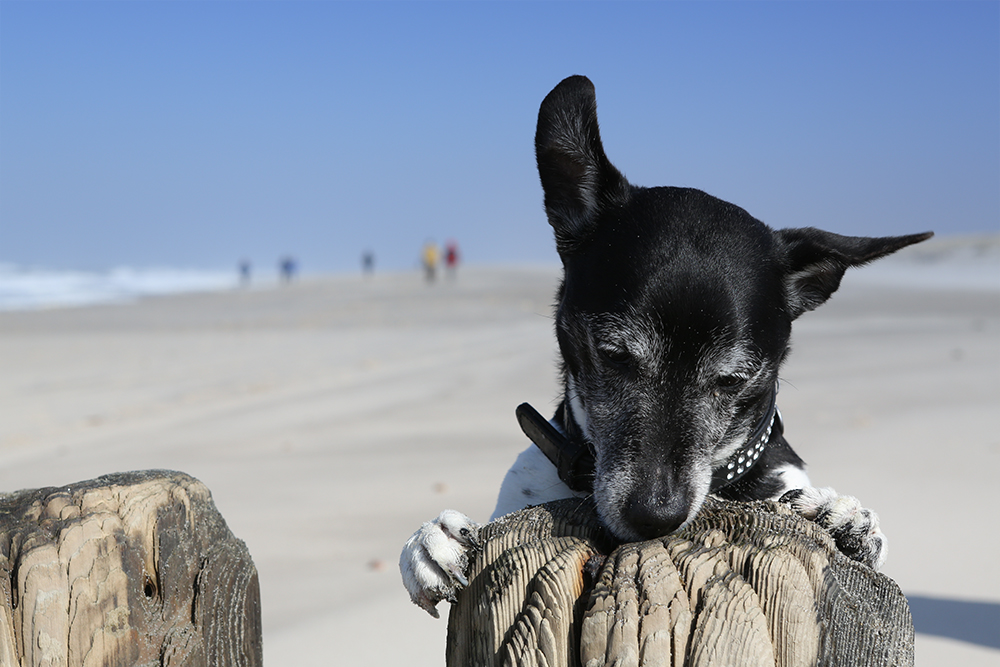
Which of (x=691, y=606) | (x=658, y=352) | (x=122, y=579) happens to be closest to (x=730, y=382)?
(x=658, y=352)

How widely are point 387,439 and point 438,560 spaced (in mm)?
5130

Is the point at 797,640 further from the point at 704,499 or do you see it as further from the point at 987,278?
the point at 987,278

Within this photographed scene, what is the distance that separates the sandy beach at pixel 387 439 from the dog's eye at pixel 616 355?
877 mm

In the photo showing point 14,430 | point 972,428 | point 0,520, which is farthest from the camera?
point 14,430

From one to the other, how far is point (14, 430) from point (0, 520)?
6464 mm

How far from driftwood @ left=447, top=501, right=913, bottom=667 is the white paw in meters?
0.16

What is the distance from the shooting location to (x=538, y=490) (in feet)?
9.48

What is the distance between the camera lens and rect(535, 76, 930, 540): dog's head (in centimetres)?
231

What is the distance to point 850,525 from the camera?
7.27 ft

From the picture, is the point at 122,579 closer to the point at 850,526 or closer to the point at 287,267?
the point at 850,526

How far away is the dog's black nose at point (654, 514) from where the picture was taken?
6.70ft

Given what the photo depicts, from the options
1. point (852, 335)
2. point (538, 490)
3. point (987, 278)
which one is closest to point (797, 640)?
point (538, 490)

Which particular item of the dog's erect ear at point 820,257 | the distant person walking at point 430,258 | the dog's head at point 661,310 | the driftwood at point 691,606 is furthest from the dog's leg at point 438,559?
the distant person walking at point 430,258

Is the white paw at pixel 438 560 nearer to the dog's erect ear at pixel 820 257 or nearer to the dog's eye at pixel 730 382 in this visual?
the dog's eye at pixel 730 382
